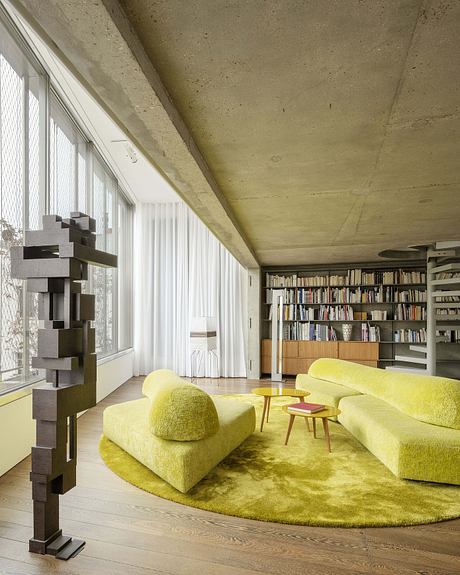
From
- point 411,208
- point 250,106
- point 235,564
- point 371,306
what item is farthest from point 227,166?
point 371,306

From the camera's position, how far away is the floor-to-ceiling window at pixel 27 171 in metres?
3.12

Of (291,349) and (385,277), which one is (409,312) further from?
(291,349)

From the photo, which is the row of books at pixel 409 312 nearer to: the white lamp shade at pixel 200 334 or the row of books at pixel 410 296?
the row of books at pixel 410 296

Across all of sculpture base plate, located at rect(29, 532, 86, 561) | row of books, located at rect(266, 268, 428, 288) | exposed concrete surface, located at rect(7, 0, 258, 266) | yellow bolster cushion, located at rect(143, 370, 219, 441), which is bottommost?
sculpture base plate, located at rect(29, 532, 86, 561)

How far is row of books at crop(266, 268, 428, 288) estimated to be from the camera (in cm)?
683

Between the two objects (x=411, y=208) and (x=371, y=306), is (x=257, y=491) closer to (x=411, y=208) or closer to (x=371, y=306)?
(x=411, y=208)

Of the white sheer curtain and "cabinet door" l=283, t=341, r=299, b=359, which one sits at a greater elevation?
the white sheer curtain

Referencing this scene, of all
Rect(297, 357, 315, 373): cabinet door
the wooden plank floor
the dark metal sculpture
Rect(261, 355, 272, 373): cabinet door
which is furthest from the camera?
Rect(261, 355, 272, 373): cabinet door

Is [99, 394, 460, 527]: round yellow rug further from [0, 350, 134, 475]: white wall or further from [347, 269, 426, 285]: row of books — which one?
[347, 269, 426, 285]: row of books

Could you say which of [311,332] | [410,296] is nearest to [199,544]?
[311,332]

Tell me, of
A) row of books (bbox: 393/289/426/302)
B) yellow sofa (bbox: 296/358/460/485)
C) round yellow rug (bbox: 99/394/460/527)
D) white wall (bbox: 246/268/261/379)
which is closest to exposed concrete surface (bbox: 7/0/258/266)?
round yellow rug (bbox: 99/394/460/527)

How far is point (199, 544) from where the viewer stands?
6.60ft

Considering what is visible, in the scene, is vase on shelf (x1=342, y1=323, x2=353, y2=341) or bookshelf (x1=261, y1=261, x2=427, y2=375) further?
vase on shelf (x1=342, y1=323, x2=353, y2=341)

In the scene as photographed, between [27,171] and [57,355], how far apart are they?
227cm
